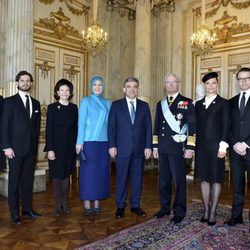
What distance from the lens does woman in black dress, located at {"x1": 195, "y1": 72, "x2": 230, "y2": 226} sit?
299 cm

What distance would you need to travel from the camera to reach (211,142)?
302cm

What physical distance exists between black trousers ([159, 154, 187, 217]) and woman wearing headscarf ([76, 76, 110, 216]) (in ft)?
2.09

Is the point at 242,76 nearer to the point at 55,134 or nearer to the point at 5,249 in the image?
the point at 55,134

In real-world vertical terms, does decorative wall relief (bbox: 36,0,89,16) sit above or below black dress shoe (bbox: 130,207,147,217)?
above

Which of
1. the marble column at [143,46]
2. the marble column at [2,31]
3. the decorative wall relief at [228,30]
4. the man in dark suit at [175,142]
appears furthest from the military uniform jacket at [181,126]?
the decorative wall relief at [228,30]

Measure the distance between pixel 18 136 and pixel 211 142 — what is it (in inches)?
74.8

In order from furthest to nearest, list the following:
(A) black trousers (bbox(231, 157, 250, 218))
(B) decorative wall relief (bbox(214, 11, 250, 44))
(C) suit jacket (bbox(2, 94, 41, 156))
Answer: (B) decorative wall relief (bbox(214, 11, 250, 44)) → (C) suit jacket (bbox(2, 94, 41, 156)) → (A) black trousers (bbox(231, 157, 250, 218))

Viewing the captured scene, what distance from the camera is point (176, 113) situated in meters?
3.26

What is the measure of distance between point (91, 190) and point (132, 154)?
589 mm

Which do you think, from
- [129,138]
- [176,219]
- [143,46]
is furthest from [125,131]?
[143,46]

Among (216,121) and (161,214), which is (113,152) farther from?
(216,121)

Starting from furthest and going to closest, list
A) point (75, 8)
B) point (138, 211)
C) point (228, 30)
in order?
1. point (75, 8)
2. point (228, 30)
3. point (138, 211)

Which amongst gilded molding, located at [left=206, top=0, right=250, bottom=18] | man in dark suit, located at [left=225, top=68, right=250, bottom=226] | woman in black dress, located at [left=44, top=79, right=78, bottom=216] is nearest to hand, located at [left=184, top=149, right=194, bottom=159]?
man in dark suit, located at [left=225, top=68, right=250, bottom=226]

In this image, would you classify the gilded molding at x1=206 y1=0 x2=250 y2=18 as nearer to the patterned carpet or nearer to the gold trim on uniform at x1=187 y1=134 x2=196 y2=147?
the gold trim on uniform at x1=187 y1=134 x2=196 y2=147
